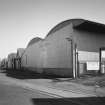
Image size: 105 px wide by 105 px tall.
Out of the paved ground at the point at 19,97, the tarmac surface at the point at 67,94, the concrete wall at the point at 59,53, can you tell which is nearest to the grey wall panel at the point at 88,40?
the concrete wall at the point at 59,53

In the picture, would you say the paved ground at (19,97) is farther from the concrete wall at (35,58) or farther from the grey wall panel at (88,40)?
the concrete wall at (35,58)

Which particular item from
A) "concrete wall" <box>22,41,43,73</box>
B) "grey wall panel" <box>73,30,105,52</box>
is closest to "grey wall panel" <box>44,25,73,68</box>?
"grey wall panel" <box>73,30,105,52</box>

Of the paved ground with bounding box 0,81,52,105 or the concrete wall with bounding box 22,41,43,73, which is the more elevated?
the concrete wall with bounding box 22,41,43,73

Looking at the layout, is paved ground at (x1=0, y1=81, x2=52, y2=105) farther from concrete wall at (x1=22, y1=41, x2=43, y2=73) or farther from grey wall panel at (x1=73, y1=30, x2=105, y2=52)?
concrete wall at (x1=22, y1=41, x2=43, y2=73)

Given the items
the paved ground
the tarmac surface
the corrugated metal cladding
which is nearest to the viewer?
the paved ground

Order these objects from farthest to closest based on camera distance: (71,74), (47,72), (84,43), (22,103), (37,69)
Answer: (37,69)
(47,72)
(84,43)
(71,74)
(22,103)

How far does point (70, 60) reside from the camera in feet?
63.9

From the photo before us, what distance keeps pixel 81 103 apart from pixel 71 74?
12.2 m

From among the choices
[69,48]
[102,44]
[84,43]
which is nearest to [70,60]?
[69,48]

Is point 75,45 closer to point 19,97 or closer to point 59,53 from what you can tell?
point 59,53

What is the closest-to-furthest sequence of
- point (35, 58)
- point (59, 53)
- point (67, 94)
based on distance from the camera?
point (67, 94)
point (59, 53)
point (35, 58)

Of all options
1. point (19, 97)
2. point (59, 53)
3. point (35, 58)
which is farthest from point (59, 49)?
point (19, 97)

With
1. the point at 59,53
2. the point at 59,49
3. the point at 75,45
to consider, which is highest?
the point at 75,45

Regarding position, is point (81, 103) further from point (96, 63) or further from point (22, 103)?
point (96, 63)
